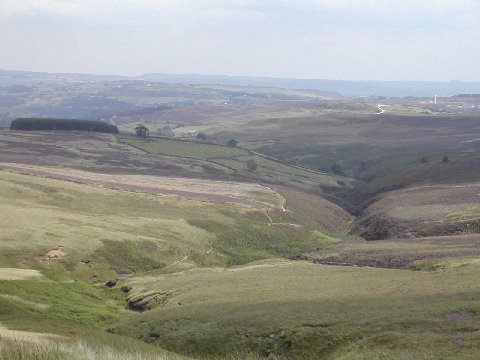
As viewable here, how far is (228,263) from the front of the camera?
264ft

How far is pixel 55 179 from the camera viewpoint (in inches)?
4444

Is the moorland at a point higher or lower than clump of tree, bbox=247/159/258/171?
higher

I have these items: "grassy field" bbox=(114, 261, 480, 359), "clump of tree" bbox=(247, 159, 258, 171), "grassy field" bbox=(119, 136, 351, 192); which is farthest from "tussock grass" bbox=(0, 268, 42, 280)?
"clump of tree" bbox=(247, 159, 258, 171)

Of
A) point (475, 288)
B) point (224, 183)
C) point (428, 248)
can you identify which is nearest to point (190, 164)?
point (224, 183)

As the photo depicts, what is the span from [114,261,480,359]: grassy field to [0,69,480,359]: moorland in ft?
0.45

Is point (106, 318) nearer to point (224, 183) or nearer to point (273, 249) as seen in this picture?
point (273, 249)

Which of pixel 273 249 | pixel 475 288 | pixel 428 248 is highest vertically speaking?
pixel 475 288

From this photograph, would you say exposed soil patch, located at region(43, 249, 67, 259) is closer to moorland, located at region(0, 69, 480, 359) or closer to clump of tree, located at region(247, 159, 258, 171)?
moorland, located at region(0, 69, 480, 359)

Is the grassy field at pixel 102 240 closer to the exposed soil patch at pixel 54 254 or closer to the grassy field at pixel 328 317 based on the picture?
the exposed soil patch at pixel 54 254

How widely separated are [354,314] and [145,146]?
544 feet

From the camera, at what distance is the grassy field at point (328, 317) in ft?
104

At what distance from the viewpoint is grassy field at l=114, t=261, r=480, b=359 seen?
31.7 m

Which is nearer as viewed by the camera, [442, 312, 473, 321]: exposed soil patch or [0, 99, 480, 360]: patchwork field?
[442, 312, 473, 321]: exposed soil patch

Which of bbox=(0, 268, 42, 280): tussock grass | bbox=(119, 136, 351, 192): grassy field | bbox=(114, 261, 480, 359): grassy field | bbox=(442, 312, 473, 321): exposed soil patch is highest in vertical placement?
bbox=(442, 312, 473, 321): exposed soil patch
